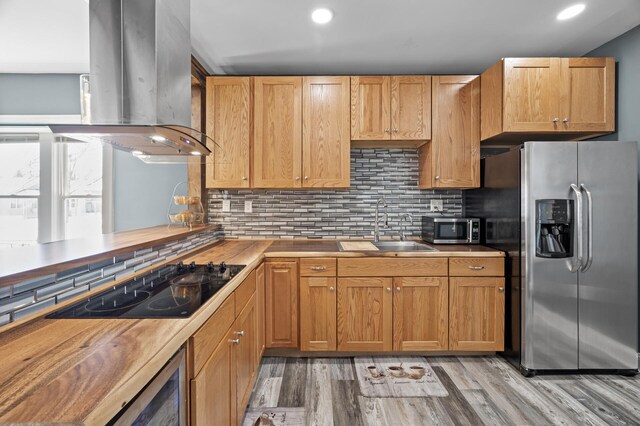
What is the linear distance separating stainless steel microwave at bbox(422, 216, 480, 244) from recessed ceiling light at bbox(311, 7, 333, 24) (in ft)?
5.97

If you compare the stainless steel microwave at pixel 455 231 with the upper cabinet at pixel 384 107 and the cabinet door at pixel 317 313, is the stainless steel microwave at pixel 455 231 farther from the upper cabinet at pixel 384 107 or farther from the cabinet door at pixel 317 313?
the cabinet door at pixel 317 313

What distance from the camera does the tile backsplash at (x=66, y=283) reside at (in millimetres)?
1066

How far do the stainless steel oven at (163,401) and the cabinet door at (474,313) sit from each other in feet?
7.19

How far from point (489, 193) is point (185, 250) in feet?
8.22

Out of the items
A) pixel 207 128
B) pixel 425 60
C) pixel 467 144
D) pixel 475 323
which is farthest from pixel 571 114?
pixel 207 128

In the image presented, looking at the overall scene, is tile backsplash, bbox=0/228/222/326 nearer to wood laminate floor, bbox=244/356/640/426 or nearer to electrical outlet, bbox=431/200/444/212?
wood laminate floor, bbox=244/356/640/426

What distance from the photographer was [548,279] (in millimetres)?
2402

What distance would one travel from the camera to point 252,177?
2.99 meters

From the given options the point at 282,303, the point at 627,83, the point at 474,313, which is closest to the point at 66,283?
the point at 282,303

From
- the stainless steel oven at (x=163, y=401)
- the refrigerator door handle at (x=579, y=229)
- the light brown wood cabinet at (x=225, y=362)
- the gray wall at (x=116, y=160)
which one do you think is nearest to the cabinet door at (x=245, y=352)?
the light brown wood cabinet at (x=225, y=362)

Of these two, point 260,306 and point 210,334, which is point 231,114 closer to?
point 260,306

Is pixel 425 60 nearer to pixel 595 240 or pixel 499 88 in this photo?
pixel 499 88

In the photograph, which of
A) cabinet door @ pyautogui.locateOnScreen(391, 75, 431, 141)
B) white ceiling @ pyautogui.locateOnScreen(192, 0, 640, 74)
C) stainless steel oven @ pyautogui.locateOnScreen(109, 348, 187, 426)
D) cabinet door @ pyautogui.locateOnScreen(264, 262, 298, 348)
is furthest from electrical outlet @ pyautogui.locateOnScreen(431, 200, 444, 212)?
stainless steel oven @ pyautogui.locateOnScreen(109, 348, 187, 426)

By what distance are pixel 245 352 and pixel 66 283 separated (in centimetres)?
95
